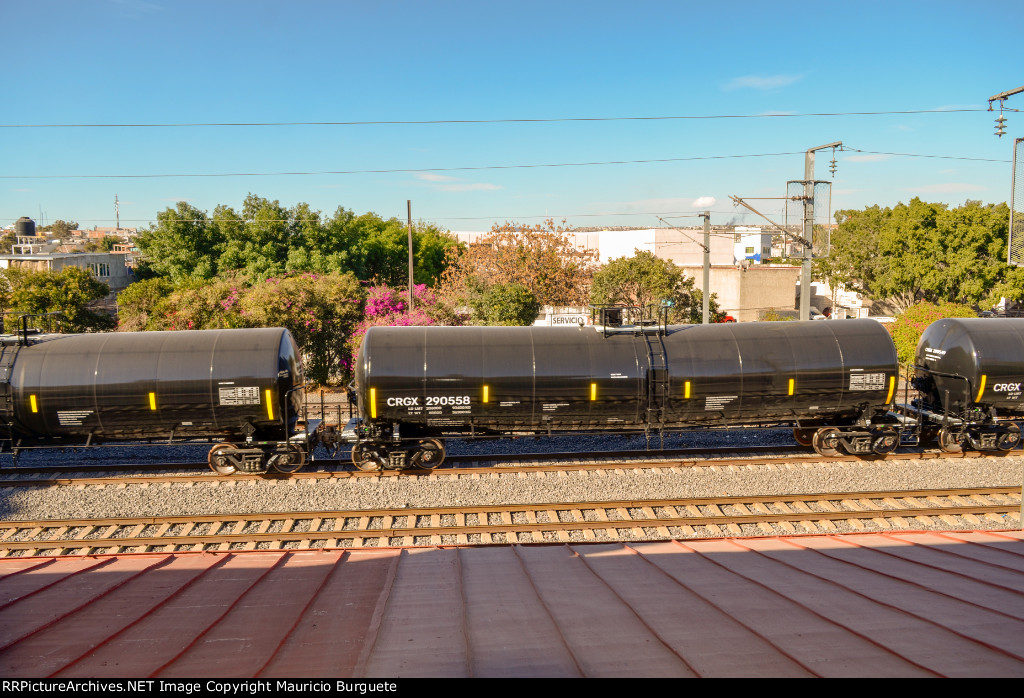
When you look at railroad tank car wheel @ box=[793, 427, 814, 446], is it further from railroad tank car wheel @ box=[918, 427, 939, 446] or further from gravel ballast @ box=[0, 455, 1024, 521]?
railroad tank car wheel @ box=[918, 427, 939, 446]

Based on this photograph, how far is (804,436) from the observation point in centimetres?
1791

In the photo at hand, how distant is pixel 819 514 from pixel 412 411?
389 inches

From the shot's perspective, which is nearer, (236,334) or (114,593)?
(114,593)

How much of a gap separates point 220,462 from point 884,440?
18.1m

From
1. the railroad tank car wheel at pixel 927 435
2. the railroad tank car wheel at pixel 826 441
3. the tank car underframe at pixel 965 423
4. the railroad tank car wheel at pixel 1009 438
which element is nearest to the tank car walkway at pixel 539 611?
the railroad tank car wheel at pixel 826 441

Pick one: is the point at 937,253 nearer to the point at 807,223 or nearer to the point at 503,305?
the point at 807,223

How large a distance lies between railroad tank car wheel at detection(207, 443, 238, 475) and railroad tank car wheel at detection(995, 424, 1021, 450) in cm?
2124

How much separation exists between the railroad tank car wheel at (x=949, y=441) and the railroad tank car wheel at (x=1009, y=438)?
1.01m

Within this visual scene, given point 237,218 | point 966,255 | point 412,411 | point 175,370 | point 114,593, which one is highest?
point 237,218

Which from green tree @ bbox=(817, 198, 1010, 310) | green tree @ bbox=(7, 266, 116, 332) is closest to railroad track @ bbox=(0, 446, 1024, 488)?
green tree @ bbox=(7, 266, 116, 332)

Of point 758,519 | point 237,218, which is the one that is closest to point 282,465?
point 758,519

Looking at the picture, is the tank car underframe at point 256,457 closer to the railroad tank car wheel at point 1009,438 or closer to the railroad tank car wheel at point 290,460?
the railroad tank car wheel at point 290,460

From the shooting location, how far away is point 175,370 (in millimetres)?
15383

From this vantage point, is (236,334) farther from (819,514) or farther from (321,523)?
(819,514)
